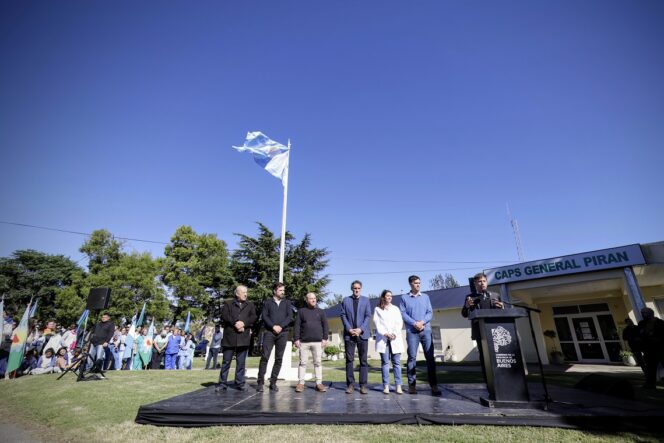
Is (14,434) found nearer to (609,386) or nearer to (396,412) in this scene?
(396,412)

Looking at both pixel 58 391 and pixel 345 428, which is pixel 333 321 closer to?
pixel 58 391

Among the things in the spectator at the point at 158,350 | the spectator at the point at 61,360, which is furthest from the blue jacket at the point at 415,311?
the spectator at the point at 158,350

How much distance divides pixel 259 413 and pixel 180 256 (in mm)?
28522

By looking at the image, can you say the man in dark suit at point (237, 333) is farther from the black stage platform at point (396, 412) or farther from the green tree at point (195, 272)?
the green tree at point (195, 272)

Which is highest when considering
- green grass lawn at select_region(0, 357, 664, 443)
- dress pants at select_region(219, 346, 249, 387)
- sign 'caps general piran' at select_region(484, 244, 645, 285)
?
sign 'caps general piran' at select_region(484, 244, 645, 285)

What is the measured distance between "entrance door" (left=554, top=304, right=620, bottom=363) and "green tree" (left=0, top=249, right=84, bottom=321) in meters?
46.6

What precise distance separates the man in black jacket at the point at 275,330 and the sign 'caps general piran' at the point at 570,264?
10.7 m

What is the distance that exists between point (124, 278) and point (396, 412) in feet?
103

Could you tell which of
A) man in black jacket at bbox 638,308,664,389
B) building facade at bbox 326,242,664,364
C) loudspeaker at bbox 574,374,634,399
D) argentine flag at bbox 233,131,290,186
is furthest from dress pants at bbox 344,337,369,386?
building facade at bbox 326,242,664,364

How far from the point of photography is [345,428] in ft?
12.2

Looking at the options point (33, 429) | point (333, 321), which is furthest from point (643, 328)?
point (333, 321)

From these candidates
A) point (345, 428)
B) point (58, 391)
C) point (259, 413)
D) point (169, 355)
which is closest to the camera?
point (345, 428)

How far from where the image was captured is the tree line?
79.7ft

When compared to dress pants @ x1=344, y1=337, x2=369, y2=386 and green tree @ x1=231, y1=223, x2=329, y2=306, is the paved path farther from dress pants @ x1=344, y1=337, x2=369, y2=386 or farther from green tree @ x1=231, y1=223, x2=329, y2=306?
green tree @ x1=231, y1=223, x2=329, y2=306
